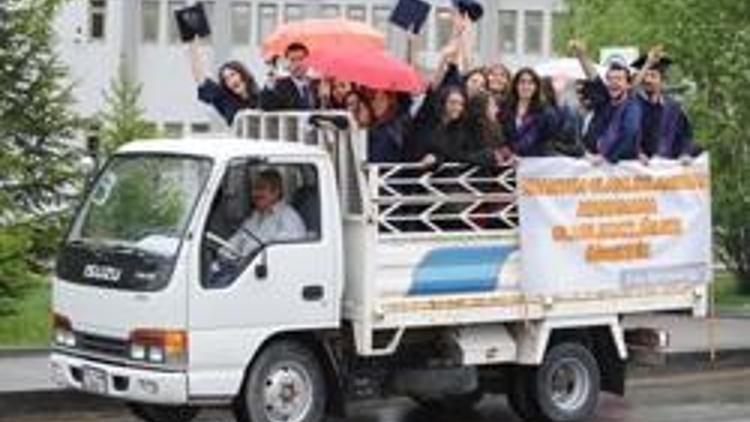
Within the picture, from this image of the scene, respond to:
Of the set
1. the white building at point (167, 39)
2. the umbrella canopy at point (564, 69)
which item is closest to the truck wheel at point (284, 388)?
the umbrella canopy at point (564, 69)

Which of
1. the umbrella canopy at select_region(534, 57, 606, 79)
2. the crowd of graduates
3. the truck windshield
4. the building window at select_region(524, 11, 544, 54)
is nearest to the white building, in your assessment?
the building window at select_region(524, 11, 544, 54)

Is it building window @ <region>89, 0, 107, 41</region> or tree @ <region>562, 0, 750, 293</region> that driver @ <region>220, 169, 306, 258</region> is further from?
building window @ <region>89, 0, 107, 41</region>

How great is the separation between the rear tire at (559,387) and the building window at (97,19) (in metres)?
53.4

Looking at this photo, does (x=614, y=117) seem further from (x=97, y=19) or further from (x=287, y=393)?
(x=97, y=19)

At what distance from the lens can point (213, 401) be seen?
40.8 feet

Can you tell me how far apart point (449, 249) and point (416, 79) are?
50.5 inches

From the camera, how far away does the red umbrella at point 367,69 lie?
1345cm

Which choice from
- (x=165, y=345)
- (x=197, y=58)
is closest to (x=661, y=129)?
(x=197, y=58)

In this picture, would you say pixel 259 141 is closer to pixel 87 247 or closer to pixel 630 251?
pixel 87 247

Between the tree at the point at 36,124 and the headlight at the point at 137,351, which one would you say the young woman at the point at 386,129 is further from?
the tree at the point at 36,124

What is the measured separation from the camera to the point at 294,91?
13.8 meters

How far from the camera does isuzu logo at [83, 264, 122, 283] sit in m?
12.5

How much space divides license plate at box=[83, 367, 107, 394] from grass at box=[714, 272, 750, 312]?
16.0m

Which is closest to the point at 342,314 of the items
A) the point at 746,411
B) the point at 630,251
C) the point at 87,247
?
the point at 87,247
